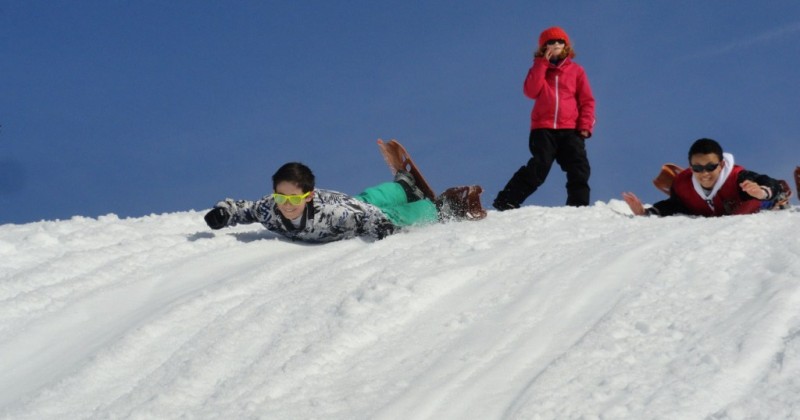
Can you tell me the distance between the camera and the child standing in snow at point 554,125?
24.5ft

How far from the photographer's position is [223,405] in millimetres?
2928

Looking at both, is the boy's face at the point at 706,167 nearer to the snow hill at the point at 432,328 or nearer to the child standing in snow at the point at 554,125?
the snow hill at the point at 432,328

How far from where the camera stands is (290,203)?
5.24 meters

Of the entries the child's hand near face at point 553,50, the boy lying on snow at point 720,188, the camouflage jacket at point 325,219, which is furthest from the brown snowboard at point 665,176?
the camouflage jacket at point 325,219

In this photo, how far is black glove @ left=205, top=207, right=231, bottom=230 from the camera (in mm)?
5516

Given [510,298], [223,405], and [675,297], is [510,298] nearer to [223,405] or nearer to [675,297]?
→ [675,297]

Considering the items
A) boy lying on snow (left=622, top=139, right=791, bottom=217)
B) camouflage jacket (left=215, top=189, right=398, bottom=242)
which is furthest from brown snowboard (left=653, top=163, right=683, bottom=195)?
camouflage jacket (left=215, top=189, right=398, bottom=242)

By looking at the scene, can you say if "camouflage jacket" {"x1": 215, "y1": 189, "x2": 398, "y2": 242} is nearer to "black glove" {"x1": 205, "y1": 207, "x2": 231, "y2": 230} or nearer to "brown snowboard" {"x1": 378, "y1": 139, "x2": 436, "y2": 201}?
"black glove" {"x1": 205, "y1": 207, "x2": 231, "y2": 230}

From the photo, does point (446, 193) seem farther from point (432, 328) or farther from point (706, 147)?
point (432, 328)

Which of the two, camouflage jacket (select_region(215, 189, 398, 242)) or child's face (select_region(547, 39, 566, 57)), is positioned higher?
child's face (select_region(547, 39, 566, 57))

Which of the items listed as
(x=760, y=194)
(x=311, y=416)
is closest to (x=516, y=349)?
(x=311, y=416)

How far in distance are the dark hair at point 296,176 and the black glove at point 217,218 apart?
0.47m

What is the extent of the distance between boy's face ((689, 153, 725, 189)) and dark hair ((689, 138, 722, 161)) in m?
0.02

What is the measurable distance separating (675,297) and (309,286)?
175 cm
